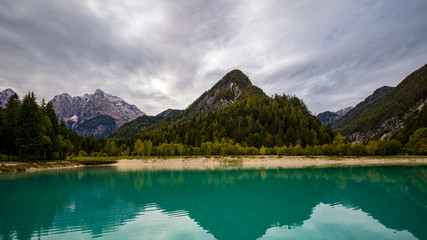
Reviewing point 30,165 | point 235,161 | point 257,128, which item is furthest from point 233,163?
point 30,165

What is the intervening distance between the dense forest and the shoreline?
5868 mm

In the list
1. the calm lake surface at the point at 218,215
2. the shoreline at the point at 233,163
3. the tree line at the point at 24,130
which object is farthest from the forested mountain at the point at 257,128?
the calm lake surface at the point at 218,215

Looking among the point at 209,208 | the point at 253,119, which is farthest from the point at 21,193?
the point at 253,119

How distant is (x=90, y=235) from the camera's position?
46.0ft

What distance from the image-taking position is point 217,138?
139125 millimetres

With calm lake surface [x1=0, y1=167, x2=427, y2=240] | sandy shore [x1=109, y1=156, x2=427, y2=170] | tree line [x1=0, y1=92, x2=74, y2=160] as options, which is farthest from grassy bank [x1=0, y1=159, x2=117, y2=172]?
calm lake surface [x1=0, y1=167, x2=427, y2=240]

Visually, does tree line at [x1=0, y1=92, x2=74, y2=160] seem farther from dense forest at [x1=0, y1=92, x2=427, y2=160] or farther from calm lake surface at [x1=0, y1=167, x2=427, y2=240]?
calm lake surface at [x1=0, y1=167, x2=427, y2=240]

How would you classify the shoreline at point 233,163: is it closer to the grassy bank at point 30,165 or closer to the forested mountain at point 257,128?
the grassy bank at point 30,165

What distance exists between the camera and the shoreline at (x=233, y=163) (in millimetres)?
64338

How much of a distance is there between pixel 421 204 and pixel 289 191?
1269cm

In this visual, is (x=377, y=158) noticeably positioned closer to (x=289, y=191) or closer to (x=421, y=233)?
(x=289, y=191)

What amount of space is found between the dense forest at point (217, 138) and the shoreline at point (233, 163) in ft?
19.3

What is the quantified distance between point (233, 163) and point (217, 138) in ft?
165

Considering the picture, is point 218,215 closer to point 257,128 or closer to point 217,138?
point 217,138
